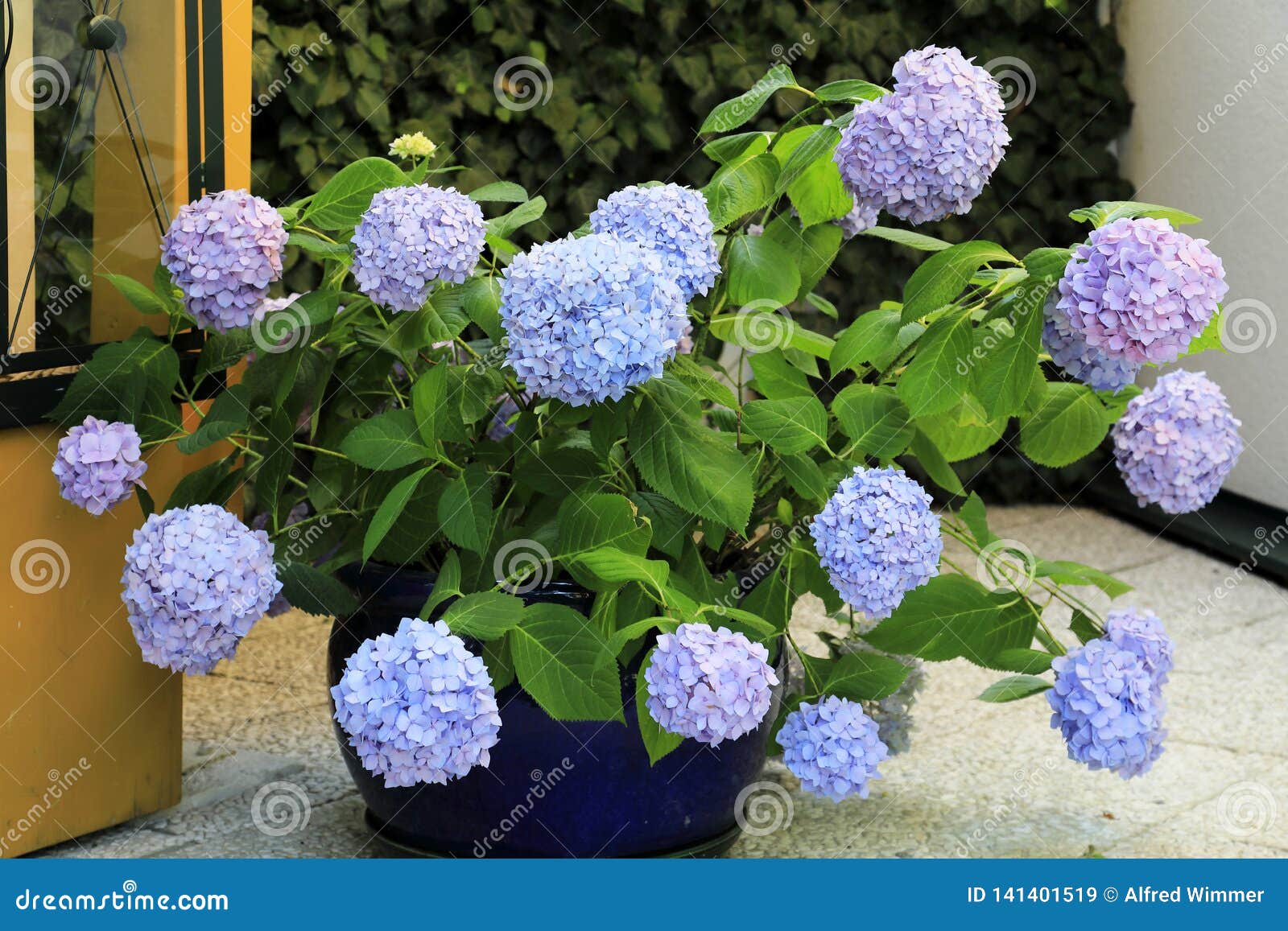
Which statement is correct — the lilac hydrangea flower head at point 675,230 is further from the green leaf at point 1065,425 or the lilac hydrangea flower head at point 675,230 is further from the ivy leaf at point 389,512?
the green leaf at point 1065,425

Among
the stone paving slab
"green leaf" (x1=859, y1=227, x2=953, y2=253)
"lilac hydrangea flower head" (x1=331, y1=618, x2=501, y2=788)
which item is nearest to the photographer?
"lilac hydrangea flower head" (x1=331, y1=618, x2=501, y2=788)

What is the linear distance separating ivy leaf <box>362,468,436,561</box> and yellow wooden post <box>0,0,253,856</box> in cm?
47

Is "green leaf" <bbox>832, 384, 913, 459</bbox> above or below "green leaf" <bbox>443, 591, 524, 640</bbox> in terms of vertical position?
above

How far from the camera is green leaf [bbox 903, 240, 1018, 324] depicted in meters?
1.38

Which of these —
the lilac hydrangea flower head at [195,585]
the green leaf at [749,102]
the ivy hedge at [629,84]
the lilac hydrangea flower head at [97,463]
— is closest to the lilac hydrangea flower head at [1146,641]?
the green leaf at [749,102]

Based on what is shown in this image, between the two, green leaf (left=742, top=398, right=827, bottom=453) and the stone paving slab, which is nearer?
green leaf (left=742, top=398, right=827, bottom=453)

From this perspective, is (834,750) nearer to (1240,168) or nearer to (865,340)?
(865,340)

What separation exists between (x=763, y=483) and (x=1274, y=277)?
6.63ft

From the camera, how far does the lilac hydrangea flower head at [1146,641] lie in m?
1.46

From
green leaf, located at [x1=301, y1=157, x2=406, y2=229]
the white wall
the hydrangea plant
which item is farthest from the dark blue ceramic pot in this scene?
the white wall

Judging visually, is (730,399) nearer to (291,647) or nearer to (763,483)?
(763,483)

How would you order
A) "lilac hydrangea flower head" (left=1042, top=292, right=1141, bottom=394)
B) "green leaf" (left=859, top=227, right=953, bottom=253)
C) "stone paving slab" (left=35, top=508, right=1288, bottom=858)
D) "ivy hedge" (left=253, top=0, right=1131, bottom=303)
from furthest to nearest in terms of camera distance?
1. "ivy hedge" (left=253, top=0, right=1131, bottom=303)
2. "stone paving slab" (left=35, top=508, right=1288, bottom=858)
3. "green leaf" (left=859, top=227, right=953, bottom=253)
4. "lilac hydrangea flower head" (left=1042, top=292, right=1141, bottom=394)

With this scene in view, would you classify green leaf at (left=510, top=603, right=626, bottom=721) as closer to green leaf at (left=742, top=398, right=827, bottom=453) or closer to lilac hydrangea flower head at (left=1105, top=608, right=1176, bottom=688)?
green leaf at (left=742, top=398, right=827, bottom=453)

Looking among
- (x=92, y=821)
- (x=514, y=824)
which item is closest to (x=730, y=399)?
(x=514, y=824)
